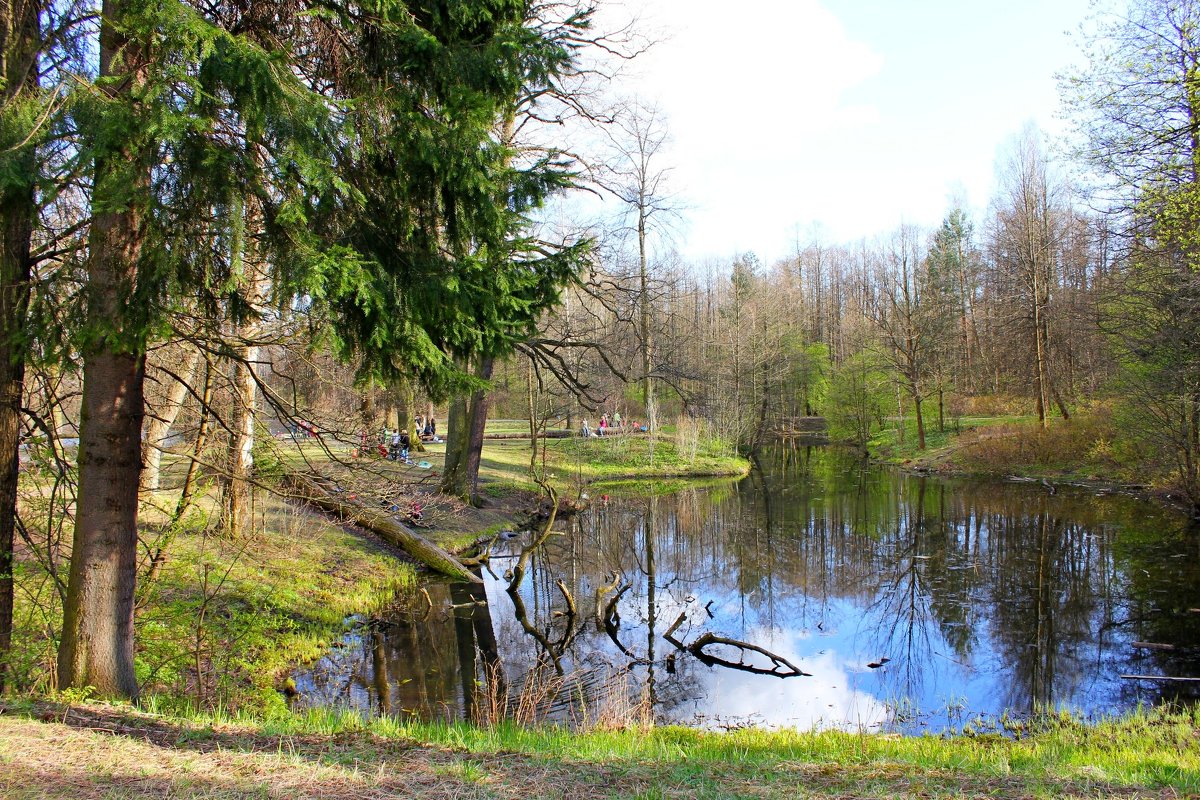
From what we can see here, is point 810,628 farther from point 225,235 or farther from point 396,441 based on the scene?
point 396,441

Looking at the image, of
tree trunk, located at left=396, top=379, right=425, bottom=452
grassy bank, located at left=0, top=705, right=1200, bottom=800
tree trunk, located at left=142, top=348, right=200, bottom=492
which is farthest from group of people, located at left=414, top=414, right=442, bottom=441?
grassy bank, located at left=0, top=705, right=1200, bottom=800

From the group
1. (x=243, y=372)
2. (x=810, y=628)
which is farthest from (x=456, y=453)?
(x=810, y=628)

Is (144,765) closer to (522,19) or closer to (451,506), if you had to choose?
(522,19)

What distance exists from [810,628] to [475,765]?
7.72 meters

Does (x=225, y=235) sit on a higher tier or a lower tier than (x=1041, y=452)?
higher

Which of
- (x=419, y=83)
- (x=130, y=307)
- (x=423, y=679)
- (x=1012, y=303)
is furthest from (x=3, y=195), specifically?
(x=1012, y=303)

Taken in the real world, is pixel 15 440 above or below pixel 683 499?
above

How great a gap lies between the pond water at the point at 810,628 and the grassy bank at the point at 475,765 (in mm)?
2027

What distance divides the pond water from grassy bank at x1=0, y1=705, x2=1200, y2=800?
6.65 ft

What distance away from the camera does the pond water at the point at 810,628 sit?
783cm

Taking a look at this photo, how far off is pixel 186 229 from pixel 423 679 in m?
6.02

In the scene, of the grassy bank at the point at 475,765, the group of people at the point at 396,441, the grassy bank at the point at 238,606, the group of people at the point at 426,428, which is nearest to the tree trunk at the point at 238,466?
the grassy bank at the point at 238,606

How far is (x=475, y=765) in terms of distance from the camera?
406cm

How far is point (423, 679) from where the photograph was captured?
8.38 m
